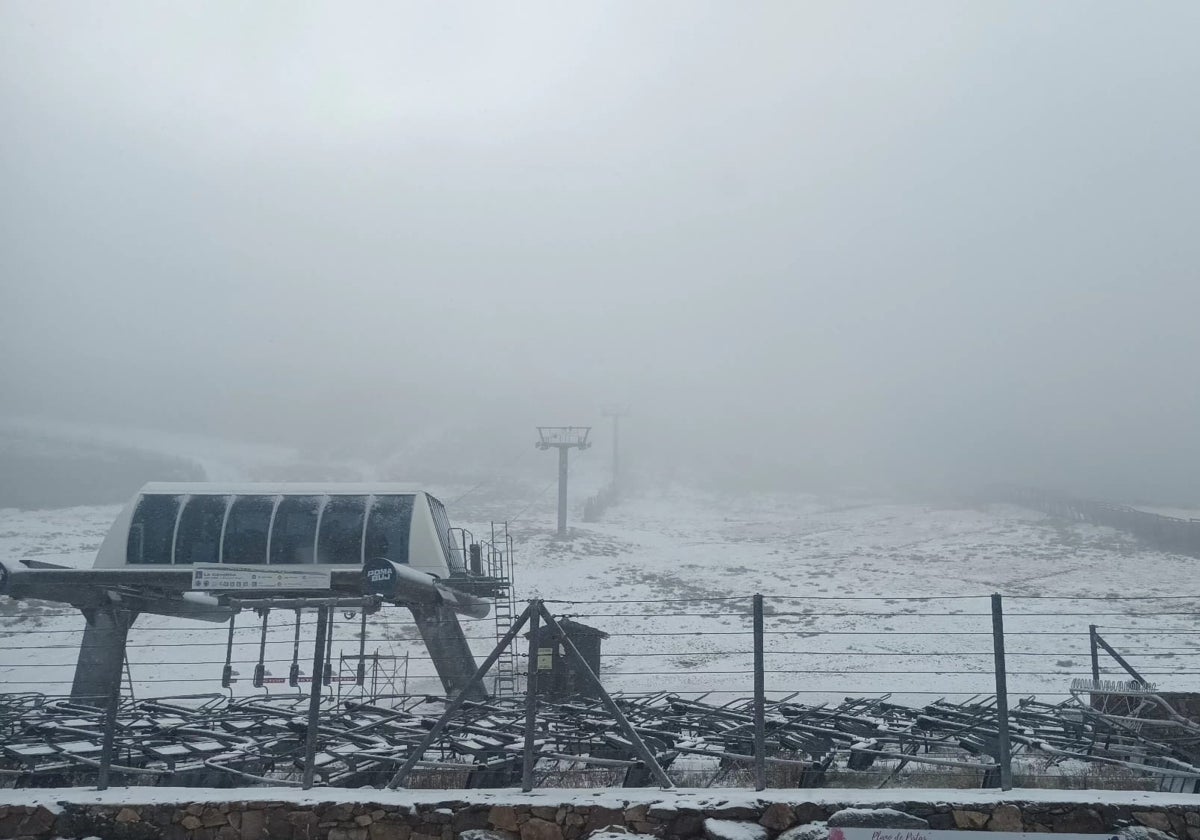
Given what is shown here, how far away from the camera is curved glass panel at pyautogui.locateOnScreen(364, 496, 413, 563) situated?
17.9m

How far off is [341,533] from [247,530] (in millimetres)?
1927

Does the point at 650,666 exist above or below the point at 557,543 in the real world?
below

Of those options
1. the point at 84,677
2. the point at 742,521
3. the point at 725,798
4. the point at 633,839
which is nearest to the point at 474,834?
the point at 633,839

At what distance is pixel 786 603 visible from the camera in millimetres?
33094

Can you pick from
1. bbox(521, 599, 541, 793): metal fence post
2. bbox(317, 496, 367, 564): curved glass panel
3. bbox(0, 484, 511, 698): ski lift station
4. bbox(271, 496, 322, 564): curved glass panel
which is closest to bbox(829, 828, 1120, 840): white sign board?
bbox(521, 599, 541, 793): metal fence post

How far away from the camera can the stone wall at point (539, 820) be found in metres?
6.12

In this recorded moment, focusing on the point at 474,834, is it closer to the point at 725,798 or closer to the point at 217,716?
the point at 725,798

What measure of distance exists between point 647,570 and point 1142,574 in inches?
840

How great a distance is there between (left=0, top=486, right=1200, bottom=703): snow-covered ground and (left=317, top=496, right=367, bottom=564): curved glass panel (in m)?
1.55

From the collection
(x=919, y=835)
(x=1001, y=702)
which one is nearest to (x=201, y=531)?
(x=919, y=835)

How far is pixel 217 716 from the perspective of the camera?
1130 centimetres

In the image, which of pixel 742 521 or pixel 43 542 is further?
pixel 742 521

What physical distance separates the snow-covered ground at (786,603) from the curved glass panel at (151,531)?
1688 millimetres

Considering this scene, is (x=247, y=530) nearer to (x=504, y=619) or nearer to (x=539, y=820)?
(x=504, y=619)
